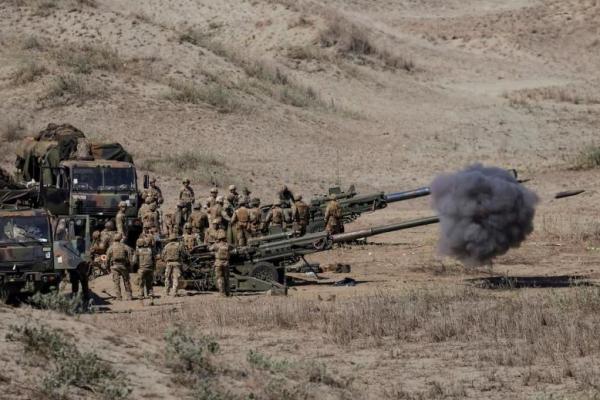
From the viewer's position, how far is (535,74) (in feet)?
192

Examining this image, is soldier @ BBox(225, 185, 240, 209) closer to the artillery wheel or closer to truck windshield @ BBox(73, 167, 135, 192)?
truck windshield @ BBox(73, 167, 135, 192)

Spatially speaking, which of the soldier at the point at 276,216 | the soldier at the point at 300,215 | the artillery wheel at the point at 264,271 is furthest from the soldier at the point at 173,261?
the soldier at the point at 300,215

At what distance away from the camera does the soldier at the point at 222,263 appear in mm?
21016

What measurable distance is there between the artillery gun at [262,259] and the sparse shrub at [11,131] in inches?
701

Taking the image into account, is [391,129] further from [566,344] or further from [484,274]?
[566,344]

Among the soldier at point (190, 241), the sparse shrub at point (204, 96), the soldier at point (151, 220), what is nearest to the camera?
the soldier at point (190, 241)

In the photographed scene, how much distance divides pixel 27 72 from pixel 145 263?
74.1ft

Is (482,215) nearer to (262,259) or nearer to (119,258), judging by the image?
(262,259)

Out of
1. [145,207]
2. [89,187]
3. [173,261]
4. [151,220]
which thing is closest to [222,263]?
[173,261]

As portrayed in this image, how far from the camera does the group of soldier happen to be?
20953 mm

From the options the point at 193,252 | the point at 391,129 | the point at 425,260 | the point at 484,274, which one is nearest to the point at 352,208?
the point at 425,260

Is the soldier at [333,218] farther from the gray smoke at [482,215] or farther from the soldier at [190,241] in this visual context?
the gray smoke at [482,215]

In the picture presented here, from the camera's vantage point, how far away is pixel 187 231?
75.6 feet

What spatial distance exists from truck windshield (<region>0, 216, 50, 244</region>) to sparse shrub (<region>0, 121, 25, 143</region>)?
1956 centimetres
